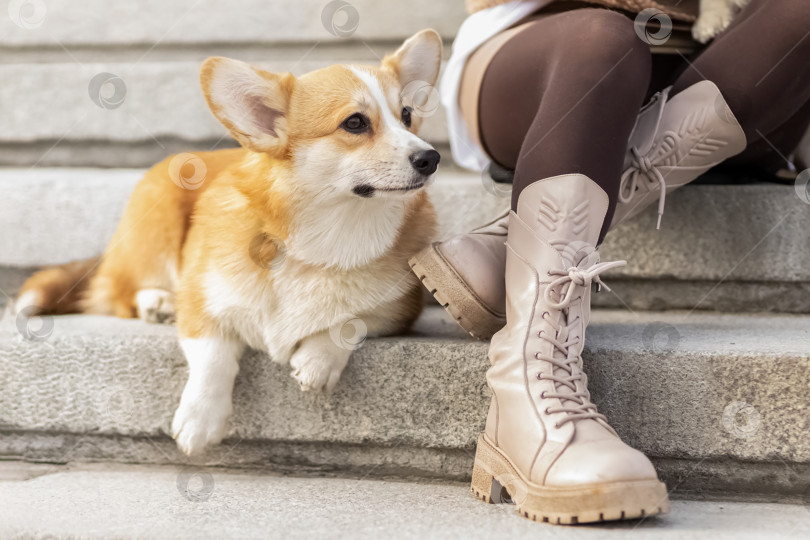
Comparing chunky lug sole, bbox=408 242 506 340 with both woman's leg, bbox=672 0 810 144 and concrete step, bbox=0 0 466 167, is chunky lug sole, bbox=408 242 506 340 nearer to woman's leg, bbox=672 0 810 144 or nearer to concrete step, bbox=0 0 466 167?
woman's leg, bbox=672 0 810 144

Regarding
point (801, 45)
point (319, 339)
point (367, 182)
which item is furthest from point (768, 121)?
point (319, 339)

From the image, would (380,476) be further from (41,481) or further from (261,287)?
(41,481)

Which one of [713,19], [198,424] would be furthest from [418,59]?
[198,424]

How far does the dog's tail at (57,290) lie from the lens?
68.0 inches

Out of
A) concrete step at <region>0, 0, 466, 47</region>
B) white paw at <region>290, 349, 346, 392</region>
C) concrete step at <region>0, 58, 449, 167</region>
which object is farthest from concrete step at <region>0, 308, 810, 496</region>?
concrete step at <region>0, 0, 466, 47</region>

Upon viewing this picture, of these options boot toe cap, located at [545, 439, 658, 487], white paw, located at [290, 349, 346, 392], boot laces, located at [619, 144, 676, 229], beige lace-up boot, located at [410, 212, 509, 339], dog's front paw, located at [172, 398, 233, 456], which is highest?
boot laces, located at [619, 144, 676, 229]

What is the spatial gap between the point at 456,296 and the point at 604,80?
0.47 metres

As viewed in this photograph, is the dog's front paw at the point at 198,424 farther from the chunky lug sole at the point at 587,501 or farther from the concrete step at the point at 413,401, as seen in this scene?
the chunky lug sole at the point at 587,501

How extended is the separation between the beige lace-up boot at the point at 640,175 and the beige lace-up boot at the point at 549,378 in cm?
11

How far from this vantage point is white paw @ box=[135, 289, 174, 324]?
1.66 meters

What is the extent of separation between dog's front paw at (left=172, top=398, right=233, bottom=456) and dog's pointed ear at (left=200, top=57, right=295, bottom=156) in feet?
1.64

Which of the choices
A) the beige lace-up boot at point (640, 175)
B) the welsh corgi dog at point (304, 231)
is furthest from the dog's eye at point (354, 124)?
the beige lace-up boot at point (640, 175)

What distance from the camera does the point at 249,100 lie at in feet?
4.50

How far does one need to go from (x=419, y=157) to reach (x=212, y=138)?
3.81 ft
